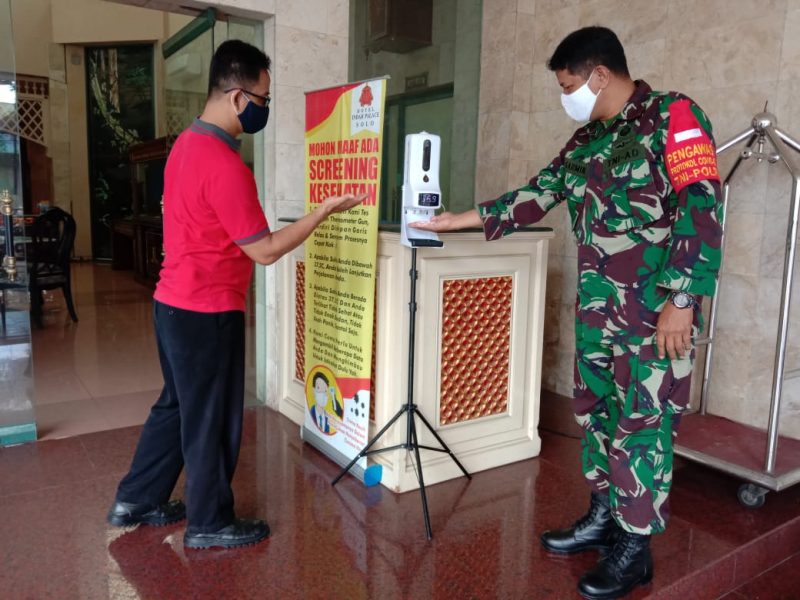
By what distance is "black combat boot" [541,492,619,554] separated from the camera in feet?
7.72

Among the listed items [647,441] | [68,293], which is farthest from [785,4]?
[68,293]

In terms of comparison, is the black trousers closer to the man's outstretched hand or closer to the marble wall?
the man's outstretched hand

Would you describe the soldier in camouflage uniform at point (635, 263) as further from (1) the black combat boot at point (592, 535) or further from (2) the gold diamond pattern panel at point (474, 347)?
(2) the gold diamond pattern panel at point (474, 347)

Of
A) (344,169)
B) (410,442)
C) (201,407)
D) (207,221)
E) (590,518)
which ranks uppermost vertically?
(344,169)

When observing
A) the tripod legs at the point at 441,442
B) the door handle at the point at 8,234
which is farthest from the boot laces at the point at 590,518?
the door handle at the point at 8,234

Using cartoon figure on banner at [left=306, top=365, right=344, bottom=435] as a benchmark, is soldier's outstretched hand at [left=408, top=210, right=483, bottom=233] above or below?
above

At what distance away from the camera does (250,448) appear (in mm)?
3236

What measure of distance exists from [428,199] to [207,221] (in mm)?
814

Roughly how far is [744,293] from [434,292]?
60.2 inches

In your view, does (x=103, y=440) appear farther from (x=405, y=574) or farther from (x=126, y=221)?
(x=126, y=221)

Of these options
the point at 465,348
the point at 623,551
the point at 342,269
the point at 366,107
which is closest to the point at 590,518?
the point at 623,551

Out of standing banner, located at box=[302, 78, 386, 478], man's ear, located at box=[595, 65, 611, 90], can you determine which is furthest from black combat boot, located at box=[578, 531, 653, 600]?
man's ear, located at box=[595, 65, 611, 90]

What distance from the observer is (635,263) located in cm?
203

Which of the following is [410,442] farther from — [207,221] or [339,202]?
[207,221]
